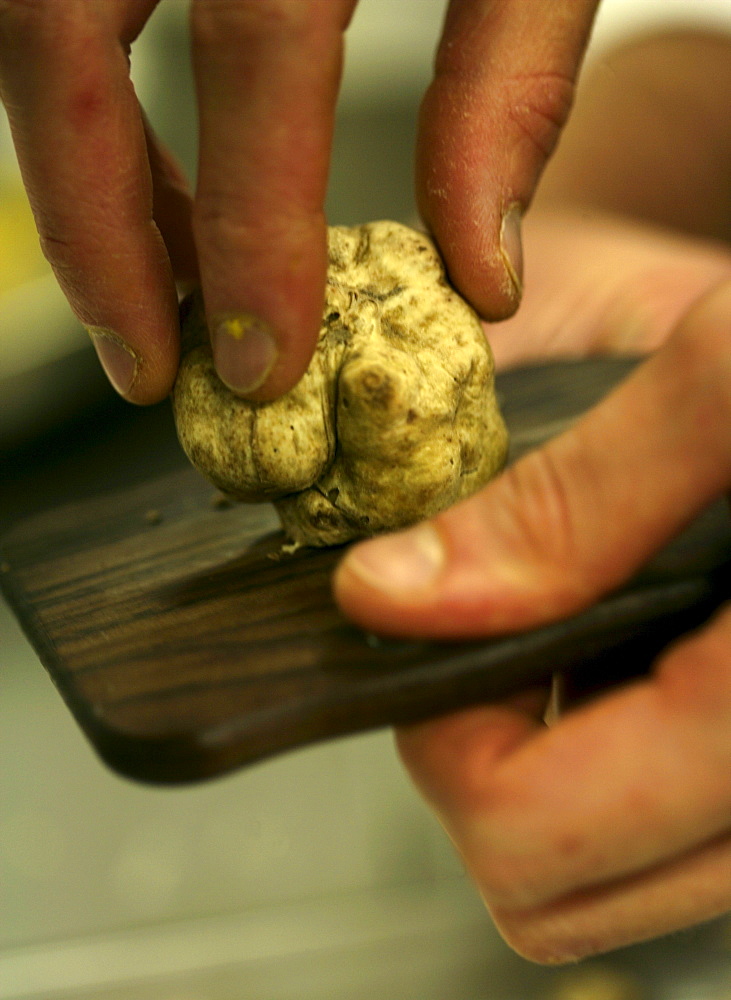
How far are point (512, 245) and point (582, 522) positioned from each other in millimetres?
483

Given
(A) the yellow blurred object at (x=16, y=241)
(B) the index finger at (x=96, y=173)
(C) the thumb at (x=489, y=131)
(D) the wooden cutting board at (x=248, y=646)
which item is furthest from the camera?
(A) the yellow blurred object at (x=16, y=241)

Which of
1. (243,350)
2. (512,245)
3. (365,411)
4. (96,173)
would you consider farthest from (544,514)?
(96,173)

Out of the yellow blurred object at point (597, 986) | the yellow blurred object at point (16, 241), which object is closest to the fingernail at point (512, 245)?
the yellow blurred object at point (597, 986)

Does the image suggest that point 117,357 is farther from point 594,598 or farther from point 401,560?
point 594,598

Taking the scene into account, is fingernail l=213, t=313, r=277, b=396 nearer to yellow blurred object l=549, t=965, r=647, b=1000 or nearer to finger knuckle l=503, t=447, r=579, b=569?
finger knuckle l=503, t=447, r=579, b=569

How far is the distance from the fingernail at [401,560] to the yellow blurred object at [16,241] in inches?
69.5

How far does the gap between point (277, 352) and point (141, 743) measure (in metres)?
0.42

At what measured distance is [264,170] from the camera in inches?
35.6

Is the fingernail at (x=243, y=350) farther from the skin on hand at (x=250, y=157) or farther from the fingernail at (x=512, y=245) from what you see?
the fingernail at (x=512, y=245)

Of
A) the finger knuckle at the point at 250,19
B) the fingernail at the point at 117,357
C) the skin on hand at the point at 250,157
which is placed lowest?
the fingernail at the point at 117,357

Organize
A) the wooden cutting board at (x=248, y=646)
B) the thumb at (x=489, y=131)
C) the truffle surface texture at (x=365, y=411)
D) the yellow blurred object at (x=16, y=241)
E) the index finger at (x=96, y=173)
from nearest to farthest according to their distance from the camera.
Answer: the wooden cutting board at (x=248, y=646) < the index finger at (x=96, y=173) < the truffle surface texture at (x=365, y=411) < the thumb at (x=489, y=131) < the yellow blurred object at (x=16, y=241)

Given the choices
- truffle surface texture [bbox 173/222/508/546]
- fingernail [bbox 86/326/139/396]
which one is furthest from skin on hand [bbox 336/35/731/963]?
fingernail [bbox 86/326/139/396]

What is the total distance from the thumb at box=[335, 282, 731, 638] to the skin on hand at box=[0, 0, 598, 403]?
292mm

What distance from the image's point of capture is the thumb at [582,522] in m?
Answer: 0.85
